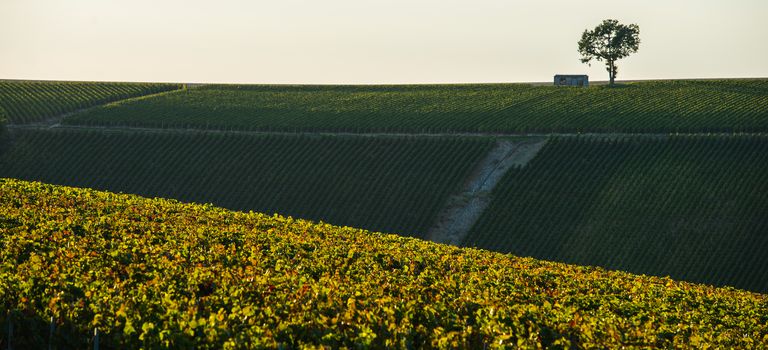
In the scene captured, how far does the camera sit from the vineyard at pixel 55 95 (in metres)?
83.8

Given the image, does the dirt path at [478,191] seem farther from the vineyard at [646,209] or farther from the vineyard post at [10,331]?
the vineyard post at [10,331]

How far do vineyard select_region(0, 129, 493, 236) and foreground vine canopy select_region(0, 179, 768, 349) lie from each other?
26087 millimetres

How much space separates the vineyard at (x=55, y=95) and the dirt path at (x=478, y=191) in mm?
35383

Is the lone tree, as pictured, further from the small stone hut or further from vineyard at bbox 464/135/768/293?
vineyard at bbox 464/135/768/293

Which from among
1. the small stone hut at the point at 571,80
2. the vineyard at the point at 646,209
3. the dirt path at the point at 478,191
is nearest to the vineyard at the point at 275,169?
the dirt path at the point at 478,191

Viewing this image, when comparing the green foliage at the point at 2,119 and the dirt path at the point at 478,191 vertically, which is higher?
the green foliage at the point at 2,119

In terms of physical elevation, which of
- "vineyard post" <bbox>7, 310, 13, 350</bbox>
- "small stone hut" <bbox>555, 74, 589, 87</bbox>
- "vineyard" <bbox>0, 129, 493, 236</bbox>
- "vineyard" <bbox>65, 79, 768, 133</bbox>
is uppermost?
"small stone hut" <bbox>555, 74, 589, 87</bbox>

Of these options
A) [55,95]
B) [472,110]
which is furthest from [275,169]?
[55,95]

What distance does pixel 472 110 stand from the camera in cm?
8200

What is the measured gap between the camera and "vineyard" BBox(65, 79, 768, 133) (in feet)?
241

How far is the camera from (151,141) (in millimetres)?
73062

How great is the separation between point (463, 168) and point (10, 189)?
30.2 m

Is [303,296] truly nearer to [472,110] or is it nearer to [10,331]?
[10,331]

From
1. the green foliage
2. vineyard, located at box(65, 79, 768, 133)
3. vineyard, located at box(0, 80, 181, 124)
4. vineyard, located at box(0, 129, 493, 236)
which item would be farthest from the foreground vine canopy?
vineyard, located at box(0, 80, 181, 124)
